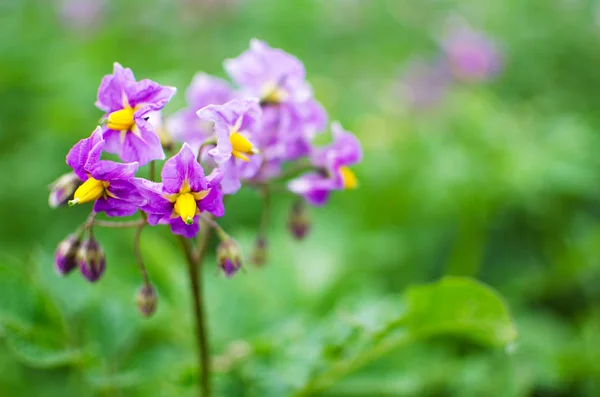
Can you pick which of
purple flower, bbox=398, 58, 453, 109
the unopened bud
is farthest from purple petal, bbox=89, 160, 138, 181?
purple flower, bbox=398, 58, 453, 109

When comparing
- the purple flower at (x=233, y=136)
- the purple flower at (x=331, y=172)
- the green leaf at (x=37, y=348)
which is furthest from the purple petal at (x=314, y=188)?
the green leaf at (x=37, y=348)

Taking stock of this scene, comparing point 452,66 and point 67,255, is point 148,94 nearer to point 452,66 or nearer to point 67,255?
point 67,255

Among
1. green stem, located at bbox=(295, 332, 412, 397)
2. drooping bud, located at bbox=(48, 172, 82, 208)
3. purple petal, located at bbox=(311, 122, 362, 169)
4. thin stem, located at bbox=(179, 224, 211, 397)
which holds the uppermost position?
purple petal, located at bbox=(311, 122, 362, 169)

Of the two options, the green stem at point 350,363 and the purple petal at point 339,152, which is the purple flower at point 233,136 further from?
the green stem at point 350,363

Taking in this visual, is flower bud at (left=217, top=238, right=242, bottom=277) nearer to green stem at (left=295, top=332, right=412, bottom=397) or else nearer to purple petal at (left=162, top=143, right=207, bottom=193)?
purple petal at (left=162, top=143, right=207, bottom=193)

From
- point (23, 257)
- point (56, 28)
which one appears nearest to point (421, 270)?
point (23, 257)

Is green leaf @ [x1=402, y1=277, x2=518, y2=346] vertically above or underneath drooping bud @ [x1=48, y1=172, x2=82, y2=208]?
underneath
